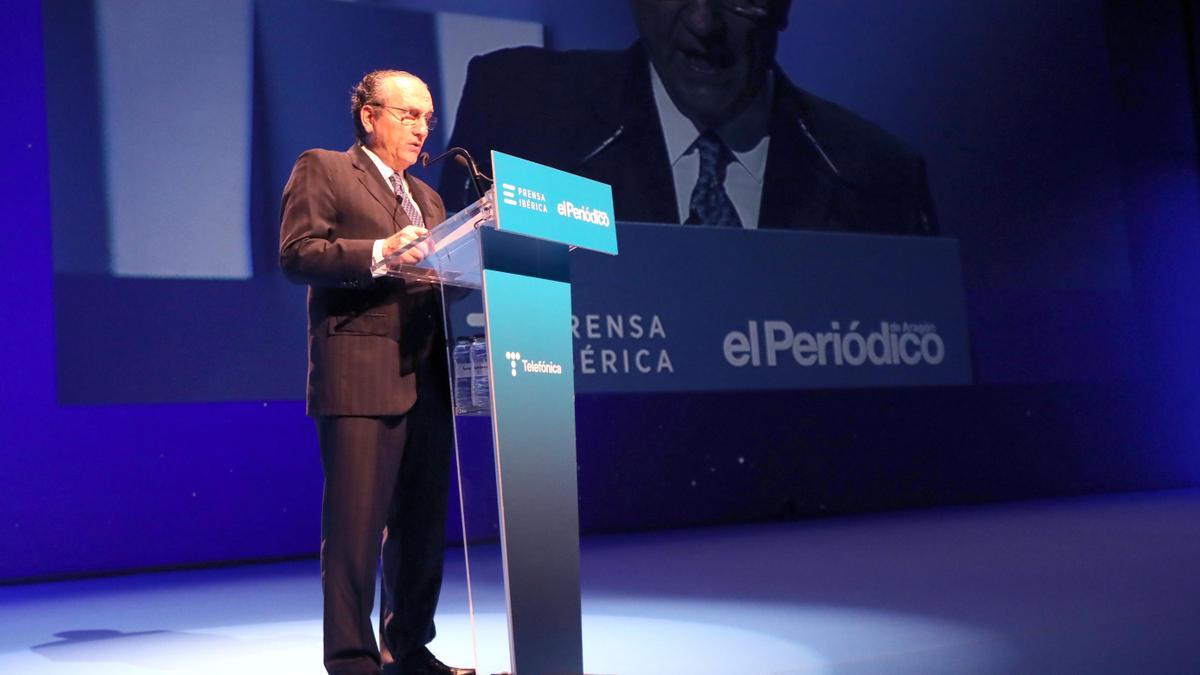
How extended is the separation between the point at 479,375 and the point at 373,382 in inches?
8.8

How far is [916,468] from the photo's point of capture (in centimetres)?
685

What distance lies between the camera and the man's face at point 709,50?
5566mm

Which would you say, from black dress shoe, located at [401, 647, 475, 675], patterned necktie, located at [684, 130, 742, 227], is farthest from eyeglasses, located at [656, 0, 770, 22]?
black dress shoe, located at [401, 647, 475, 675]

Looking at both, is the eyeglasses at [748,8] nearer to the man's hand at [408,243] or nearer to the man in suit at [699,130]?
the man in suit at [699,130]

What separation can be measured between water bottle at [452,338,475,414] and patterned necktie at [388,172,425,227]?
30 centimetres

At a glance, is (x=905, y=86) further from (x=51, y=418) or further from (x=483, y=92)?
(x=51, y=418)

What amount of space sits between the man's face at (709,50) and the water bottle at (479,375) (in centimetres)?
368

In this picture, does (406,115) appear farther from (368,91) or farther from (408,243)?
(408,243)

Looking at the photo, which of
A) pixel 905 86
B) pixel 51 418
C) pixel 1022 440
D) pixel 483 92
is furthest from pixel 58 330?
pixel 1022 440

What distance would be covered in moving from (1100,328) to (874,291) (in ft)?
6.43

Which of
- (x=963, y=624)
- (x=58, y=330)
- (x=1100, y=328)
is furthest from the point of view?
(x=1100, y=328)

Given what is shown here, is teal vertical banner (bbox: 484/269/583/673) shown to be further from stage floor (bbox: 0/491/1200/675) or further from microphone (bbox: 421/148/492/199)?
stage floor (bbox: 0/491/1200/675)

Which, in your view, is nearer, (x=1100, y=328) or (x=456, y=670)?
(x=456, y=670)

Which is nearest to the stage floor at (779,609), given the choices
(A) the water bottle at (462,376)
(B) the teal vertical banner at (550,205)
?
(A) the water bottle at (462,376)
